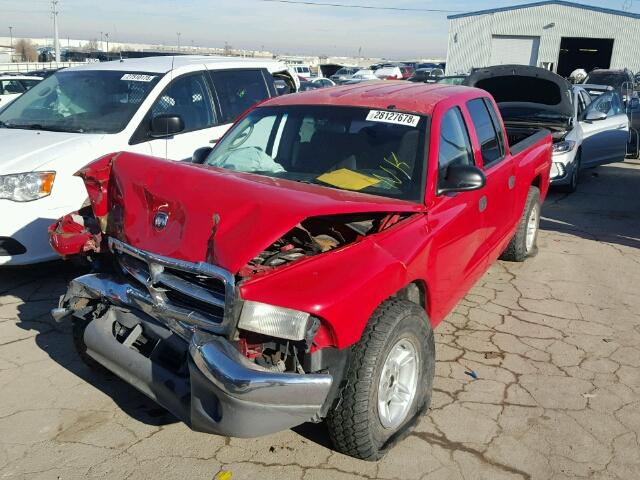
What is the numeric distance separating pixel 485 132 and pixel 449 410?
2.30m

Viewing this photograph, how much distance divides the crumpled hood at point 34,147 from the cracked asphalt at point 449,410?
1064 millimetres

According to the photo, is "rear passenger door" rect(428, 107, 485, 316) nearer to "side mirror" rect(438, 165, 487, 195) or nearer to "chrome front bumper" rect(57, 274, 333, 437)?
"side mirror" rect(438, 165, 487, 195)

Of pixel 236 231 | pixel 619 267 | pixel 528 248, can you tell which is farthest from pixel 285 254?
pixel 619 267

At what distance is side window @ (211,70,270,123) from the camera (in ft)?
24.0

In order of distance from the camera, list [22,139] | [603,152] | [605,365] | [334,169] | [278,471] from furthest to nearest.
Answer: [603,152]
[22,139]
[605,365]
[334,169]
[278,471]

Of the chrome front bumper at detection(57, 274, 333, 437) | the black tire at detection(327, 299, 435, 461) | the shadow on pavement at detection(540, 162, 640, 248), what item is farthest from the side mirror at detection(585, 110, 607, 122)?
the chrome front bumper at detection(57, 274, 333, 437)

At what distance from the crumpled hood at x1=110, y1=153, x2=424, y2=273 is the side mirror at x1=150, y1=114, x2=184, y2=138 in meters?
2.52

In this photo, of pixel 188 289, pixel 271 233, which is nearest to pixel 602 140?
pixel 271 233

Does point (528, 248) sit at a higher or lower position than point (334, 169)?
lower

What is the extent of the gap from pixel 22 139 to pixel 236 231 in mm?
3761

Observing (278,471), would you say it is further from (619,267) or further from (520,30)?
(520,30)

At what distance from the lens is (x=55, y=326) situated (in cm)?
465

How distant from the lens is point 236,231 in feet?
9.32

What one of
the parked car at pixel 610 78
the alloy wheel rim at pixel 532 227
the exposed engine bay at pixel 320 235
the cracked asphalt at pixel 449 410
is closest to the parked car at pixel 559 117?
the alloy wheel rim at pixel 532 227
